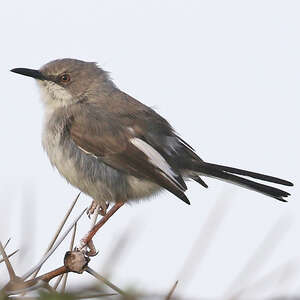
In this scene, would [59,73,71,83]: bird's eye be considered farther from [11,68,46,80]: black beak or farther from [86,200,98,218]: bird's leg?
[86,200,98,218]: bird's leg

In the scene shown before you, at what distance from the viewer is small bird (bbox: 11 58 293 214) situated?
13.7ft

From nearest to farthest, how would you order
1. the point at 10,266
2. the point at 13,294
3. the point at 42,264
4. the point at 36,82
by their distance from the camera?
the point at 13,294 < the point at 10,266 < the point at 42,264 < the point at 36,82

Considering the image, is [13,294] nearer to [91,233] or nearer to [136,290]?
[136,290]

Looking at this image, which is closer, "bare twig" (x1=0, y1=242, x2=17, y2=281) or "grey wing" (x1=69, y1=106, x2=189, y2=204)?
"bare twig" (x1=0, y1=242, x2=17, y2=281)

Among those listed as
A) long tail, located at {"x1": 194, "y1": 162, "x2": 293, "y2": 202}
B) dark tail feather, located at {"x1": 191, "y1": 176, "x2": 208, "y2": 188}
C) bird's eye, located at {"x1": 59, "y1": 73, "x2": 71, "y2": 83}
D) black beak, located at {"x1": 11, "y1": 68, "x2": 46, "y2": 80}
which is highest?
bird's eye, located at {"x1": 59, "y1": 73, "x2": 71, "y2": 83}

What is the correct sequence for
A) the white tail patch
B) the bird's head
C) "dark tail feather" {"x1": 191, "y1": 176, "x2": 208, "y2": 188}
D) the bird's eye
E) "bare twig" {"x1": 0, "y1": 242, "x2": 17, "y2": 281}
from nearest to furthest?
1. "bare twig" {"x1": 0, "y1": 242, "x2": 17, "y2": 281}
2. the white tail patch
3. "dark tail feather" {"x1": 191, "y1": 176, "x2": 208, "y2": 188}
4. the bird's head
5. the bird's eye

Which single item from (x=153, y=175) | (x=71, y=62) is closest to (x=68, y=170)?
(x=153, y=175)

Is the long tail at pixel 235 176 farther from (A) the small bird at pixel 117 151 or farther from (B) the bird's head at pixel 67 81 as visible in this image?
(B) the bird's head at pixel 67 81

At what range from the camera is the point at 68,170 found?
4.18m

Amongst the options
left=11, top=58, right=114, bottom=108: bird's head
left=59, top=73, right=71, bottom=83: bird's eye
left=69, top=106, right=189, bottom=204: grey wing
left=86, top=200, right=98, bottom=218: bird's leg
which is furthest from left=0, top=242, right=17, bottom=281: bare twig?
left=59, top=73, right=71, bottom=83: bird's eye

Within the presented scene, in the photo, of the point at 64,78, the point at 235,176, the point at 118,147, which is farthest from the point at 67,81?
the point at 235,176

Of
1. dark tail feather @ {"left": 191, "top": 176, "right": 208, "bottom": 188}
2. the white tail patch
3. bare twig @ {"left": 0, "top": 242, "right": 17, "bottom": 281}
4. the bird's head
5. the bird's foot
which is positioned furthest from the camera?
the bird's head

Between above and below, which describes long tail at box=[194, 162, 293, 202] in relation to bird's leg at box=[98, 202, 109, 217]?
above

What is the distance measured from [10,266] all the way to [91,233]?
1.92m
